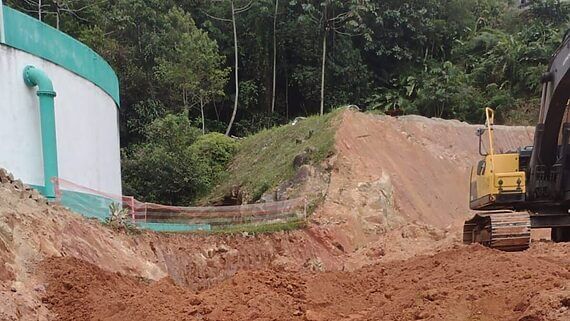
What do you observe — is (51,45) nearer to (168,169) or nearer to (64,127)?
(64,127)

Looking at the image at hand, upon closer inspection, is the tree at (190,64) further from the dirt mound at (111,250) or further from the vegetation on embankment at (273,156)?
the dirt mound at (111,250)

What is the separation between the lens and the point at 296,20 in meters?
30.3

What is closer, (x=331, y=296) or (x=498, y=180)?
(x=331, y=296)

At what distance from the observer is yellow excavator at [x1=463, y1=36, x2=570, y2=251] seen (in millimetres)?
9531

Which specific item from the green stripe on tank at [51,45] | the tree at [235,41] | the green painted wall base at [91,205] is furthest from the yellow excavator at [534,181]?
the tree at [235,41]

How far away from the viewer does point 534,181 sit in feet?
33.3

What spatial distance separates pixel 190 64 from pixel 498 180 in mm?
17675

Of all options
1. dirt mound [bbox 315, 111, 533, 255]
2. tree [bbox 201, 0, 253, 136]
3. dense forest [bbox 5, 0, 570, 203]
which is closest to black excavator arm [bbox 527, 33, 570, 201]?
dirt mound [bbox 315, 111, 533, 255]

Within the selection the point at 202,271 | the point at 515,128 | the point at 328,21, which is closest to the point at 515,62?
the point at 515,128

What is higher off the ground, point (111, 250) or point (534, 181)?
point (534, 181)

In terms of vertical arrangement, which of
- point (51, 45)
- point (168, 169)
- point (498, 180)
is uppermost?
point (51, 45)

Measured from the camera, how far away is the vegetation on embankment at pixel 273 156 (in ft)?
62.1

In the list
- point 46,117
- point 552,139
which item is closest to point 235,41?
point 46,117

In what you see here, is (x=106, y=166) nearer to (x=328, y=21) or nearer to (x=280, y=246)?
(x=280, y=246)
